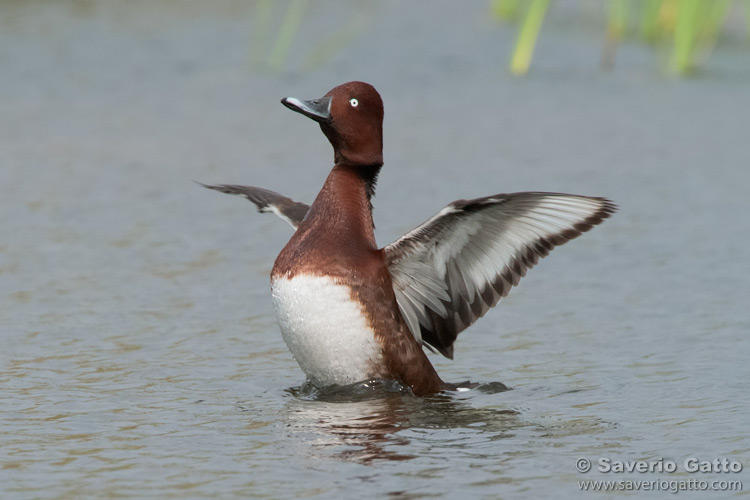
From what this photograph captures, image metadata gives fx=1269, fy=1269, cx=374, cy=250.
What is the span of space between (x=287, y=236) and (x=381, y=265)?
11.2 feet

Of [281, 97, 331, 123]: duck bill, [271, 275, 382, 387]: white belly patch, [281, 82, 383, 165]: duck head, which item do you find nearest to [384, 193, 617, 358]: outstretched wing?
[271, 275, 382, 387]: white belly patch

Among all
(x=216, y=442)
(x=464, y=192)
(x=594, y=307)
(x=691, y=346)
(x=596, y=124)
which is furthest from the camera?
(x=596, y=124)

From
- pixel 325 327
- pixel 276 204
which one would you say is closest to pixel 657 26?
pixel 276 204

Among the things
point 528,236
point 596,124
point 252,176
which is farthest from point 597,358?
point 596,124

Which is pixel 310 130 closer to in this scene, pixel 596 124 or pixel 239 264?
pixel 596 124

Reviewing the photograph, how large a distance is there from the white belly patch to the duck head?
0.80 meters

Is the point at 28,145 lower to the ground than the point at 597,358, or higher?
higher

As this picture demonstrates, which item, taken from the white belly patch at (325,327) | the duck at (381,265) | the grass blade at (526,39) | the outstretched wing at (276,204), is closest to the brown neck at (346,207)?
the duck at (381,265)

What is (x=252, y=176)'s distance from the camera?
10727 mm

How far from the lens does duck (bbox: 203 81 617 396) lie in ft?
18.7

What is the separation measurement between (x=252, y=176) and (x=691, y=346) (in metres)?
4.94

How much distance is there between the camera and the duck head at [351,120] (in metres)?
6.18

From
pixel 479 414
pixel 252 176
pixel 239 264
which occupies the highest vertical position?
pixel 252 176

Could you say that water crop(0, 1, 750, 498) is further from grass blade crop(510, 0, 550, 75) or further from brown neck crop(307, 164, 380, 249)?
brown neck crop(307, 164, 380, 249)
